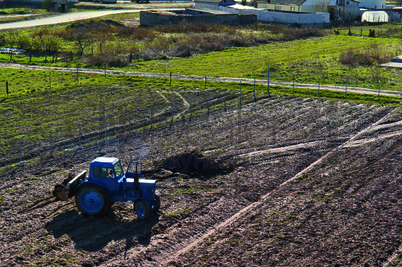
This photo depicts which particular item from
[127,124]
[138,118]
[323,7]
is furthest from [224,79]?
[323,7]

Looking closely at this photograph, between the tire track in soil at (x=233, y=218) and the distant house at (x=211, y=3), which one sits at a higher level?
the distant house at (x=211, y=3)

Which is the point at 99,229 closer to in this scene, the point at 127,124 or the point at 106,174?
the point at 106,174

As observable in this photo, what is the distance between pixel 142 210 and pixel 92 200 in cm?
189

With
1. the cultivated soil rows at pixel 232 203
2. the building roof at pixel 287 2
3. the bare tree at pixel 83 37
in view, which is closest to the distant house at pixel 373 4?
the building roof at pixel 287 2

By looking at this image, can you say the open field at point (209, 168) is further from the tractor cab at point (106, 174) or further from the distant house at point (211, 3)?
the distant house at point (211, 3)

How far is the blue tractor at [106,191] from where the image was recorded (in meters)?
17.2

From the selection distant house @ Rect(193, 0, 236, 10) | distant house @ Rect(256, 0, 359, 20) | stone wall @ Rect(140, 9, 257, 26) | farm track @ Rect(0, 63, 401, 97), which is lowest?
farm track @ Rect(0, 63, 401, 97)

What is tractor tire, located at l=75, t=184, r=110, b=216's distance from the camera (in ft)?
56.2

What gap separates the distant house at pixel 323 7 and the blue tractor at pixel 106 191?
7700 centimetres

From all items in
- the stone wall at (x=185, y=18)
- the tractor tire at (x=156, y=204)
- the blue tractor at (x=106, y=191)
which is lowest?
the tractor tire at (x=156, y=204)

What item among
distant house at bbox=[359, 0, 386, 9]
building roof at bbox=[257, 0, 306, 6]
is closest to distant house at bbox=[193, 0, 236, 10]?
building roof at bbox=[257, 0, 306, 6]

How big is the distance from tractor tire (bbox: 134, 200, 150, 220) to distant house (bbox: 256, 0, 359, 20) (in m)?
77.4

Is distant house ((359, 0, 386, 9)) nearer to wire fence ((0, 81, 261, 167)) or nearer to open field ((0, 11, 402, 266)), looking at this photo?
open field ((0, 11, 402, 266))

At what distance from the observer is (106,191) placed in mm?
17234
